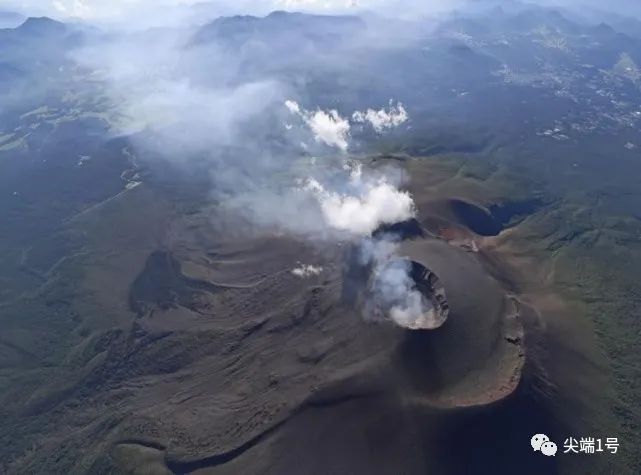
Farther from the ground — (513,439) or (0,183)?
(513,439)

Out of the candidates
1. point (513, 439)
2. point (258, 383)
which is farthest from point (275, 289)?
point (513, 439)

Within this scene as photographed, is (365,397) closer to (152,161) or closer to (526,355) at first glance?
(526,355)

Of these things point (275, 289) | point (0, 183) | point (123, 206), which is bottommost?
point (0, 183)

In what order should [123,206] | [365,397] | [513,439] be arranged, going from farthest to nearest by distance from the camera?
1. [123,206]
2. [365,397]
3. [513,439]

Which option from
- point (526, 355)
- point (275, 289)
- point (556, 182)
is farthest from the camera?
point (556, 182)

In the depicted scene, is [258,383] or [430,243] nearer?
[258,383]

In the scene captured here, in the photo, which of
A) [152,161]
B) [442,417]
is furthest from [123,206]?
[442,417]

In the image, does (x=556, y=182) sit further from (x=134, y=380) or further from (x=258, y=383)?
(x=134, y=380)

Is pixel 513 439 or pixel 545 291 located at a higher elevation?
pixel 513 439

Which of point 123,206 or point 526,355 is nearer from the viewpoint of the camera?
point 526,355
